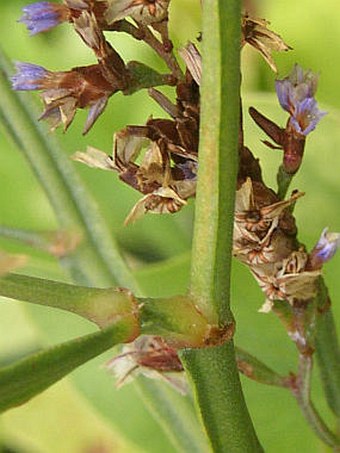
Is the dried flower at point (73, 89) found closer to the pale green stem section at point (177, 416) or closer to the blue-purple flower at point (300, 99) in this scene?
the blue-purple flower at point (300, 99)

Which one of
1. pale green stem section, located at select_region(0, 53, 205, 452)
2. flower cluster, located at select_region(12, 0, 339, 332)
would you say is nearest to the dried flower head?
flower cluster, located at select_region(12, 0, 339, 332)

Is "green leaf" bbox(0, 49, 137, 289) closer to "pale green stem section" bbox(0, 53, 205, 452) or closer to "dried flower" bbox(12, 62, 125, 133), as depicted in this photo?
"pale green stem section" bbox(0, 53, 205, 452)

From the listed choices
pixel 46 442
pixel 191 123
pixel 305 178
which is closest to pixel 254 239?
pixel 191 123

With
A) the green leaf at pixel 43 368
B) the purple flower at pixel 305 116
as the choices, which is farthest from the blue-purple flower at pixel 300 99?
the green leaf at pixel 43 368

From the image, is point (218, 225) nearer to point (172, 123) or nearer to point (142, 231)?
point (172, 123)

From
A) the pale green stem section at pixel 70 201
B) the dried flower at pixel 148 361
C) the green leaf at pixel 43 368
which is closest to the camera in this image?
the green leaf at pixel 43 368
